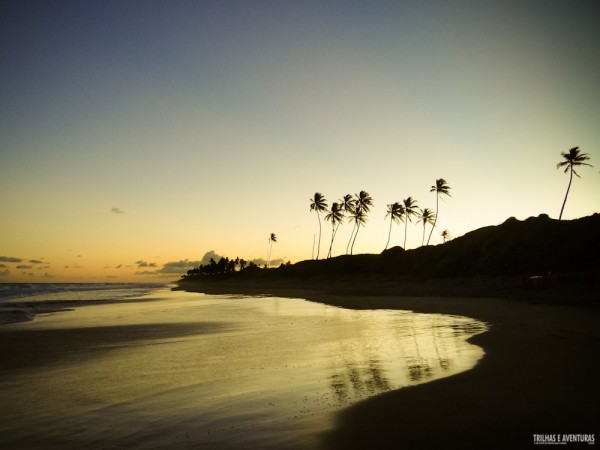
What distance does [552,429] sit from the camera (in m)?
5.65

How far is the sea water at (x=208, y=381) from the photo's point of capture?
619 cm

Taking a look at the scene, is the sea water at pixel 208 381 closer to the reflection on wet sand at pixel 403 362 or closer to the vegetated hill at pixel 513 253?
the reflection on wet sand at pixel 403 362

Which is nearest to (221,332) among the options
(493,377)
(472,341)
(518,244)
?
(472,341)

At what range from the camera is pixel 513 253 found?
49.8 m

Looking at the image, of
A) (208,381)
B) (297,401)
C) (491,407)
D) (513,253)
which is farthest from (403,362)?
(513,253)

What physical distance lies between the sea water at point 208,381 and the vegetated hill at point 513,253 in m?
24.8

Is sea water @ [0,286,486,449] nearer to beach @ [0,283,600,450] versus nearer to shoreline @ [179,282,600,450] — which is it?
beach @ [0,283,600,450]

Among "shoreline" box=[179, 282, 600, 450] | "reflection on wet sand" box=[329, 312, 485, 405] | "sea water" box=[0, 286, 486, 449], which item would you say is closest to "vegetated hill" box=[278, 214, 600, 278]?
"reflection on wet sand" box=[329, 312, 485, 405]

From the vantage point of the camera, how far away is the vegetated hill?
43656 mm

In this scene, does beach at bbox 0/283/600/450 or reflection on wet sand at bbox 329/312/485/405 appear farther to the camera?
reflection on wet sand at bbox 329/312/485/405

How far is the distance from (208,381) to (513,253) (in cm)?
5063

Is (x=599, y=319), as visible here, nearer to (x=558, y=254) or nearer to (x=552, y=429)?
(x=552, y=429)

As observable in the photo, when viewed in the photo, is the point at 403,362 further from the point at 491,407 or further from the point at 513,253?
the point at 513,253

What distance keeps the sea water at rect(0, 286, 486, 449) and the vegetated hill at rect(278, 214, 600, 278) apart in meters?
24.8
